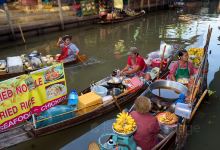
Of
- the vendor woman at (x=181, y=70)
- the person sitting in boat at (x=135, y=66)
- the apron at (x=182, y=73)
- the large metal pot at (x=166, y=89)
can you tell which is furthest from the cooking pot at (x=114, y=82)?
the apron at (x=182, y=73)

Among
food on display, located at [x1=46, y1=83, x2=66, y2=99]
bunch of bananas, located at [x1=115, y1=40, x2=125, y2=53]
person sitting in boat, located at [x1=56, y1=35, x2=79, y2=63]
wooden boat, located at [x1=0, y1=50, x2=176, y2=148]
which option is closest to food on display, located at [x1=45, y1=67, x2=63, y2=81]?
food on display, located at [x1=46, y1=83, x2=66, y2=99]

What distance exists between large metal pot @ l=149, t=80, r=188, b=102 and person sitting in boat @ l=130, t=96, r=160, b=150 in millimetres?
2879

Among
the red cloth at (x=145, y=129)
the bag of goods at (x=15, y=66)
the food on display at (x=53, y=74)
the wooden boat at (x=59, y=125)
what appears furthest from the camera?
the bag of goods at (x=15, y=66)

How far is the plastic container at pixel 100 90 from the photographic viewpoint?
8.62m

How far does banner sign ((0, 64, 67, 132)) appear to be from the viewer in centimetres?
629

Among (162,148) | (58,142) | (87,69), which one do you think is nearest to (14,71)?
(87,69)

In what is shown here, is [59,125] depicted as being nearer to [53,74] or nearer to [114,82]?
[53,74]

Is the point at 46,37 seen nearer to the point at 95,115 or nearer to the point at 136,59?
the point at 136,59

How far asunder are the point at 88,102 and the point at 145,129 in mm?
3166

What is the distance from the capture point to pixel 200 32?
21156 mm

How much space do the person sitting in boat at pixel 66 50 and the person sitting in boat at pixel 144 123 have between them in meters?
7.97

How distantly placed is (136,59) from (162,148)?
4802mm

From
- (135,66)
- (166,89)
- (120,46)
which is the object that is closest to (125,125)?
(166,89)

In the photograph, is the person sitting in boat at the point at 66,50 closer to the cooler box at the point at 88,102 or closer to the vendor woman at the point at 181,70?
the cooler box at the point at 88,102
